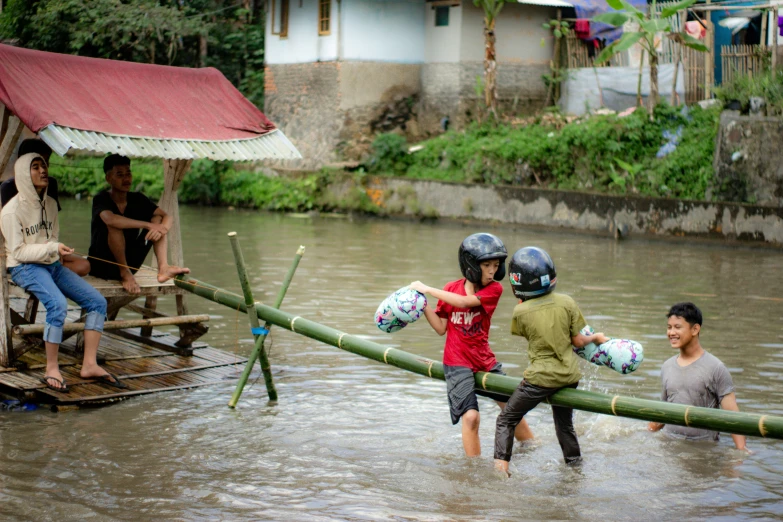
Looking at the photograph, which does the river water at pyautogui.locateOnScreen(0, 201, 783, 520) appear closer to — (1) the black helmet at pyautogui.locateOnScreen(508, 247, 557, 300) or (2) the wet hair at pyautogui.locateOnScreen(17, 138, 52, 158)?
(1) the black helmet at pyautogui.locateOnScreen(508, 247, 557, 300)

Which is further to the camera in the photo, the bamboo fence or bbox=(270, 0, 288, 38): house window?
bbox=(270, 0, 288, 38): house window

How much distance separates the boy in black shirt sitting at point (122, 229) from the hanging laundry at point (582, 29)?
20727mm

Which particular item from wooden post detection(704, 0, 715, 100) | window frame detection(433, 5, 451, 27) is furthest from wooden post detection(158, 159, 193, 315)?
window frame detection(433, 5, 451, 27)

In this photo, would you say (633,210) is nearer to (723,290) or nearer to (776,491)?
(723,290)

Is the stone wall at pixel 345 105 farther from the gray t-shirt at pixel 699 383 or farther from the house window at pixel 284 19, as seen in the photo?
the gray t-shirt at pixel 699 383

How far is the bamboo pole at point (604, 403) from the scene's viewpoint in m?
4.78

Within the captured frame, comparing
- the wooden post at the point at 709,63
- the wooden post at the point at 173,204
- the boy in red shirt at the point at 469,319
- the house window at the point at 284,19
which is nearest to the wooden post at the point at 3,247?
the wooden post at the point at 173,204

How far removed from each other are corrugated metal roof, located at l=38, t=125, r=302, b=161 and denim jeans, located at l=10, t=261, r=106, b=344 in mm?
995

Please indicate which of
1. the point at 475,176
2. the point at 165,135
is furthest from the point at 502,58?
the point at 165,135

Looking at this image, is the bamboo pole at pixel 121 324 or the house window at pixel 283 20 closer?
the bamboo pole at pixel 121 324

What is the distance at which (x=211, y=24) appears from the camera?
28.6 meters

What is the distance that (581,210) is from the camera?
20.1 meters

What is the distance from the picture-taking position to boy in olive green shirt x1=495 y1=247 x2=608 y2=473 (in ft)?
18.2

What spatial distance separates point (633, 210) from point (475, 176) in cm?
477
